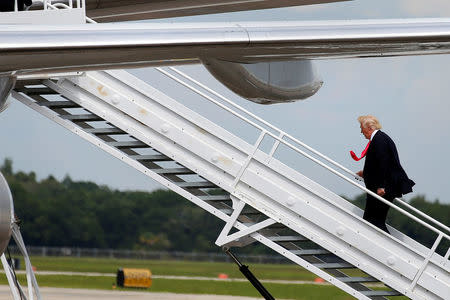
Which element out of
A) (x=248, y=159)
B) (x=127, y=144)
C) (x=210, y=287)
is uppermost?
(x=248, y=159)

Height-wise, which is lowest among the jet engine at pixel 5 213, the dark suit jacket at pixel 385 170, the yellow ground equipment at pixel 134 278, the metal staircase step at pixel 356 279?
the yellow ground equipment at pixel 134 278

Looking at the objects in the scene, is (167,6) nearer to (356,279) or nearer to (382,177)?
(382,177)

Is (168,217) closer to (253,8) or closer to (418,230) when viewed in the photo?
Answer: (418,230)

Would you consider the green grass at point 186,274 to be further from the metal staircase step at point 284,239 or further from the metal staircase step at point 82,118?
the metal staircase step at point 82,118

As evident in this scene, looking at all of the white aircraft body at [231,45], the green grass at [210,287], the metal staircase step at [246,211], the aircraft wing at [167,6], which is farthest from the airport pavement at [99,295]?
the white aircraft body at [231,45]

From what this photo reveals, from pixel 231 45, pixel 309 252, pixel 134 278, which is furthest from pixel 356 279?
pixel 134 278

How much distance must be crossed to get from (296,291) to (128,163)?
22.1 meters

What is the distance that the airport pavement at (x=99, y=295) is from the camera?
2791 centimetres

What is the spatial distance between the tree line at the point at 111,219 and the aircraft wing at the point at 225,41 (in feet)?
86.0

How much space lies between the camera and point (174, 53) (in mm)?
7438

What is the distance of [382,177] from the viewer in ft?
42.7

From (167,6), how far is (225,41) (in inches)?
342

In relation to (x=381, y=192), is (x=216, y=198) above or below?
below

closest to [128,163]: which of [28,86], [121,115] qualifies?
[121,115]
